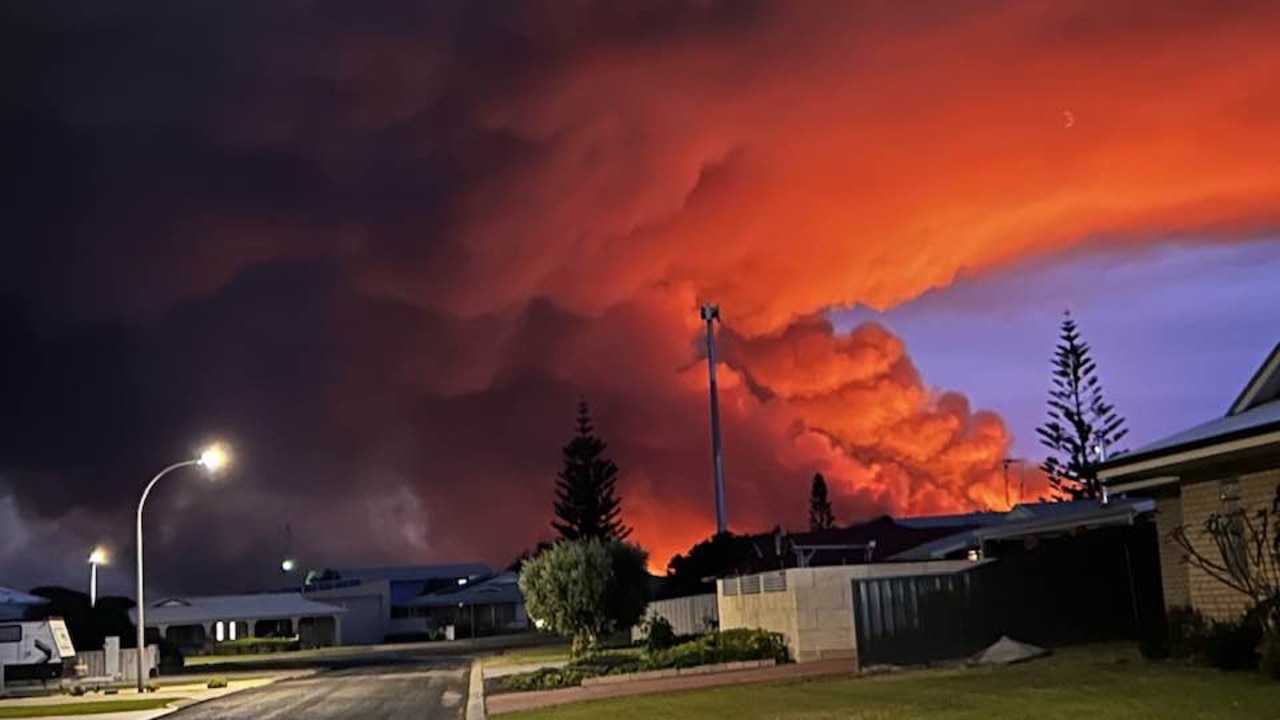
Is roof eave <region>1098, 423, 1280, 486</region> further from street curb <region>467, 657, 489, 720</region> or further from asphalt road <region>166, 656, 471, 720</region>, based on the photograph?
asphalt road <region>166, 656, 471, 720</region>

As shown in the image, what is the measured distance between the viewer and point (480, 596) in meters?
99.9

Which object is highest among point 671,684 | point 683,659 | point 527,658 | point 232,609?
point 232,609

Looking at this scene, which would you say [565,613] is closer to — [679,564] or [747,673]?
[747,673]

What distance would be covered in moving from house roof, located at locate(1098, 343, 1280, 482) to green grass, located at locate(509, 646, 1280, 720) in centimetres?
332

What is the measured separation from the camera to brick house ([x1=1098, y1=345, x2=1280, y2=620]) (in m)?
21.5

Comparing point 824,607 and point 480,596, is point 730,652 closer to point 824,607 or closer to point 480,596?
point 824,607

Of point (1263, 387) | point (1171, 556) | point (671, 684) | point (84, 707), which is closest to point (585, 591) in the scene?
point (84, 707)

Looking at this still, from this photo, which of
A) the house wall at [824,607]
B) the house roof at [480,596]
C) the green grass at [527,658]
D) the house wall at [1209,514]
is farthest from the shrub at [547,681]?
the house roof at [480,596]

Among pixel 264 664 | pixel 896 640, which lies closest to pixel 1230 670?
pixel 896 640

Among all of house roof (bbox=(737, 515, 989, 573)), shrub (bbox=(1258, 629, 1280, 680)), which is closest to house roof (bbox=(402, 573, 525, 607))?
house roof (bbox=(737, 515, 989, 573))

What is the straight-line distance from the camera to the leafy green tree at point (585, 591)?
1801 inches

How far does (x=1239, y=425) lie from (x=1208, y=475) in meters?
1.33

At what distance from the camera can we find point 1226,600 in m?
22.9

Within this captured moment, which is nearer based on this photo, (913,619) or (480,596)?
(913,619)
